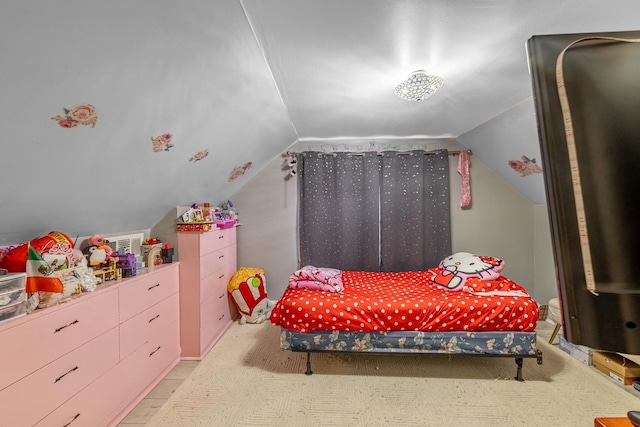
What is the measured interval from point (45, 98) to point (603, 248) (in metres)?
1.82

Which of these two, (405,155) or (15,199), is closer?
(15,199)

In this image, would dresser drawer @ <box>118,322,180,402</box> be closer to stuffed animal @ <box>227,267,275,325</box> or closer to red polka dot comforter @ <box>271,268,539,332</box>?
stuffed animal @ <box>227,267,275,325</box>

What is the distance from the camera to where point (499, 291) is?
250 centimetres

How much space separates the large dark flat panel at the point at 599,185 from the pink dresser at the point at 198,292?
271 cm

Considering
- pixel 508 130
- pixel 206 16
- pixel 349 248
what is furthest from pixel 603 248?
pixel 349 248

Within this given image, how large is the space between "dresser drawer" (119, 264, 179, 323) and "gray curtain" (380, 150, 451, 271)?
2490 millimetres

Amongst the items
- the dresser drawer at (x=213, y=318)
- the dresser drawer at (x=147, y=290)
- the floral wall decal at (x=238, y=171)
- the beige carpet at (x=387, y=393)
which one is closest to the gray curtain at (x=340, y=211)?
the floral wall decal at (x=238, y=171)

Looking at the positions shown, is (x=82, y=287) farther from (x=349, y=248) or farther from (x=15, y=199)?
(x=349, y=248)

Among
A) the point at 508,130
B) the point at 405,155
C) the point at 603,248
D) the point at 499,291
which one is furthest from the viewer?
the point at 405,155

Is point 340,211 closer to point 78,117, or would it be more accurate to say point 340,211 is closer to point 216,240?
point 216,240

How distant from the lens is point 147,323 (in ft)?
7.21

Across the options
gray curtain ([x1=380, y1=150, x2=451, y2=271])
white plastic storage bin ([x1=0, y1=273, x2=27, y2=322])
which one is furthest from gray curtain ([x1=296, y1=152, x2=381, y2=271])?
white plastic storage bin ([x1=0, y1=273, x2=27, y2=322])

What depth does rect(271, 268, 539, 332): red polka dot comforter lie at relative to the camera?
2277 mm

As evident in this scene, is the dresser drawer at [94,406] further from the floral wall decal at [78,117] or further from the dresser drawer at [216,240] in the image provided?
the floral wall decal at [78,117]
